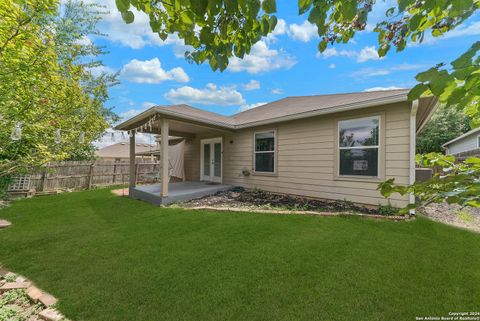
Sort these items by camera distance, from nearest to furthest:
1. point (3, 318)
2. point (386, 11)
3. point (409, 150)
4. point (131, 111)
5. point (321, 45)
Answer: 1. point (386, 11)
2. point (321, 45)
3. point (3, 318)
4. point (409, 150)
5. point (131, 111)

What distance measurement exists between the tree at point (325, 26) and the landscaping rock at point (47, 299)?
2.68 m

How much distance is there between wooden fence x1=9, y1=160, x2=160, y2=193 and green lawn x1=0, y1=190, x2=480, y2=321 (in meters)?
5.36

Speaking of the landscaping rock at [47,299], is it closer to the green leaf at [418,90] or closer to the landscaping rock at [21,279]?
the landscaping rock at [21,279]

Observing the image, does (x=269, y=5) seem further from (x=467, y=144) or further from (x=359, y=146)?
(x=467, y=144)

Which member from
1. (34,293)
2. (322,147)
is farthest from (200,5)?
(322,147)

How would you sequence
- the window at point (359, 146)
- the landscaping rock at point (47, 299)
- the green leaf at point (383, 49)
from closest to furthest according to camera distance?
the green leaf at point (383, 49) < the landscaping rock at point (47, 299) < the window at point (359, 146)

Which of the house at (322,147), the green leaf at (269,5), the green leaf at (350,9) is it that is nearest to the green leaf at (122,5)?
the green leaf at (269,5)

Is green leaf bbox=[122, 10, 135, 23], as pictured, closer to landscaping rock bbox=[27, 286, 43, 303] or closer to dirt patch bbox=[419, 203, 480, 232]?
landscaping rock bbox=[27, 286, 43, 303]

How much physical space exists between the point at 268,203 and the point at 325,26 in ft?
16.5

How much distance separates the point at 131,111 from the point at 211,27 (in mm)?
18003

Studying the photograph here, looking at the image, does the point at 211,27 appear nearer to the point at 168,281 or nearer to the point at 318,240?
the point at 168,281

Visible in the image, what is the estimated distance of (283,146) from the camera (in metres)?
6.97

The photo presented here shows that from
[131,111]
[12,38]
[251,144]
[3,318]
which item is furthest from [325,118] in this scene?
[131,111]

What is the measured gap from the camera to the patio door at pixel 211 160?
914 centimetres
